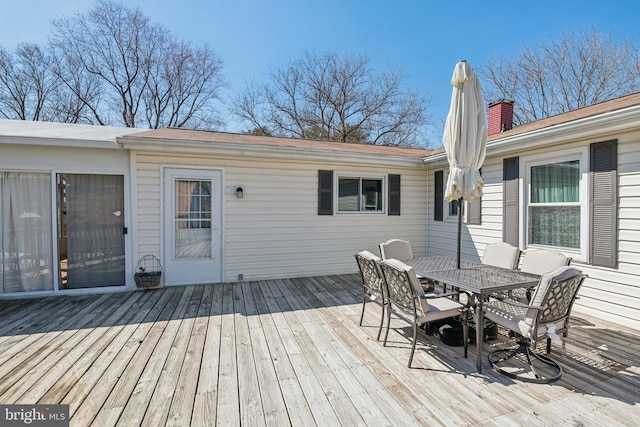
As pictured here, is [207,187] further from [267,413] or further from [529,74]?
[529,74]

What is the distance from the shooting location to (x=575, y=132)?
3930 mm

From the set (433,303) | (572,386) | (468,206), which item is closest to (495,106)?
(468,206)

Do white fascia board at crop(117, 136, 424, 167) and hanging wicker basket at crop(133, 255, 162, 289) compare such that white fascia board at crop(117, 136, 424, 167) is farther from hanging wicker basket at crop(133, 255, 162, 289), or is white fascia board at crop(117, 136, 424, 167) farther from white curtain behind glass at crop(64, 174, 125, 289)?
hanging wicker basket at crop(133, 255, 162, 289)

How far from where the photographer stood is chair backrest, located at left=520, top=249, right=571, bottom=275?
3.44 meters

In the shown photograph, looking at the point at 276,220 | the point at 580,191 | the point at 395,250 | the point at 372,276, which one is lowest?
the point at 372,276

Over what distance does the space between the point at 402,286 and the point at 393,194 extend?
4192 millimetres

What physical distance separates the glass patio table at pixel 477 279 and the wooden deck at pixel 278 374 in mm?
523

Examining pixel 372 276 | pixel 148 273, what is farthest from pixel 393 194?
pixel 148 273

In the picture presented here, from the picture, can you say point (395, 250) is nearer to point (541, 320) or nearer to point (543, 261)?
point (543, 261)

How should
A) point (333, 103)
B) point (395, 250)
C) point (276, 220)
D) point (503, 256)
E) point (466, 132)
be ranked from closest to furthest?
point (466, 132) < point (503, 256) < point (395, 250) < point (276, 220) < point (333, 103)

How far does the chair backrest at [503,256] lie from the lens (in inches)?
156

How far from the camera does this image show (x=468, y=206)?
19.7 ft

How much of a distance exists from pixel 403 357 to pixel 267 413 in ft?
A: 4.83

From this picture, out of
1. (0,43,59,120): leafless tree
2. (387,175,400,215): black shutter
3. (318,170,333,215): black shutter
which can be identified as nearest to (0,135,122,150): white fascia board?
(318,170,333,215): black shutter
